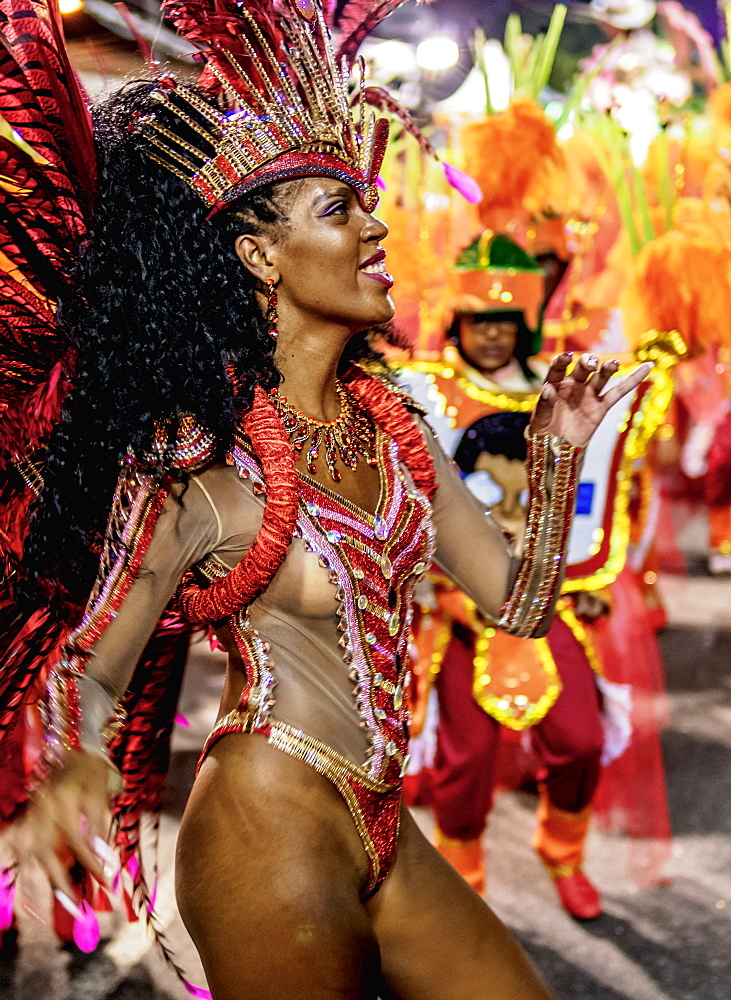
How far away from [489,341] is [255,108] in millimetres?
2233

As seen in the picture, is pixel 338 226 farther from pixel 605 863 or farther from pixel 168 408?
pixel 605 863

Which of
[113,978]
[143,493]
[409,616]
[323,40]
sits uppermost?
[323,40]

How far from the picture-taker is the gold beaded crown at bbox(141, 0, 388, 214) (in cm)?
181

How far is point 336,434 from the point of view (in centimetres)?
193

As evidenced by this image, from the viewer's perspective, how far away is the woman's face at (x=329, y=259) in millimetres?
1827

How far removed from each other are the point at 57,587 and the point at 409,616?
24.5 inches

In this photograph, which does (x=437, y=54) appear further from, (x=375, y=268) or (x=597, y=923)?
(x=597, y=923)

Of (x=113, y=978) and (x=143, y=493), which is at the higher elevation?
(x=143, y=493)

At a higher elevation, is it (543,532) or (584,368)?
(584,368)

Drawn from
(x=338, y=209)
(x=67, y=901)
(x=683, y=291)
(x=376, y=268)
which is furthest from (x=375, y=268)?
(x=683, y=291)

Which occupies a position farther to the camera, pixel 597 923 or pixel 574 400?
pixel 597 923

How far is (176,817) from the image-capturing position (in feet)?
14.3

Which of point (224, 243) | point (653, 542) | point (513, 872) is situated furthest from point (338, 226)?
point (653, 542)

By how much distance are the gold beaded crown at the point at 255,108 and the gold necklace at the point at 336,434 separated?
0.36 metres
